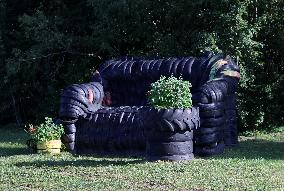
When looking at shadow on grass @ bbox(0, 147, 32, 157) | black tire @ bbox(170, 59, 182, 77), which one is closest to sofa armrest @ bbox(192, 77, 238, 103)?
black tire @ bbox(170, 59, 182, 77)

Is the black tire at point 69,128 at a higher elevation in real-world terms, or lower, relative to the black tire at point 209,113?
lower

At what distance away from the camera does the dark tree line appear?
12695mm

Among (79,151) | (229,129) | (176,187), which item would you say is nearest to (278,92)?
(229,129)

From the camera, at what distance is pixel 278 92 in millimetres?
13453

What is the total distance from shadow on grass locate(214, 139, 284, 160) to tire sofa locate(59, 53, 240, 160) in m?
0.21

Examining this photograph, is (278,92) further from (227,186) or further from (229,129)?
(227,186)

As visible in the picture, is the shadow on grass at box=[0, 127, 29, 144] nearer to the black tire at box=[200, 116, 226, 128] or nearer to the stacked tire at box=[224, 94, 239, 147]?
the stacked tire at box=[224, 94, 239, 147]

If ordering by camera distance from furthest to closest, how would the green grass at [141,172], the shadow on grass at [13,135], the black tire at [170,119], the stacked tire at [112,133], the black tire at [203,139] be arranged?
the shadow on grass at [13,135]
the stacked tire at [112,133]
the black tire at [203,139]
the black tire at [170,119]
the green grass at [141,172]

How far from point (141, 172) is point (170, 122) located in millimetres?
931

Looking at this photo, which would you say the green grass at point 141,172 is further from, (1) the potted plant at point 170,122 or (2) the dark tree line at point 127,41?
(2) the dark tree line at point 127,41

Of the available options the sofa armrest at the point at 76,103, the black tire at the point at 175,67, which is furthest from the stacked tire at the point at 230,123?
the sofa armrest at the point at 76,103

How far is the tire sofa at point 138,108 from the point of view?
8875 mm

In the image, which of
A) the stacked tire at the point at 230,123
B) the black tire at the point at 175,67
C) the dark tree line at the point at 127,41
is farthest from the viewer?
the dark tree line at the point at 127,41

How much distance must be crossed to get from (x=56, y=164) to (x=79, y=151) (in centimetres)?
149
